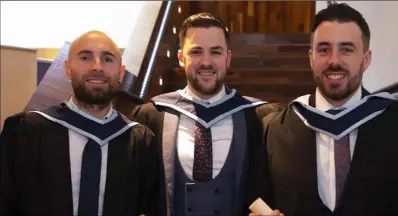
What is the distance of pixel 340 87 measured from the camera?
7.34ft

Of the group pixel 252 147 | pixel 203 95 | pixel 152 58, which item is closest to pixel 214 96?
pixel 203 95

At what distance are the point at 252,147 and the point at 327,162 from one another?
1.38 ft

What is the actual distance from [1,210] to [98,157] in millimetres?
424

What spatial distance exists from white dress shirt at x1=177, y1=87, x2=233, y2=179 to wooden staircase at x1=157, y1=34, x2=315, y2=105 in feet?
9.77

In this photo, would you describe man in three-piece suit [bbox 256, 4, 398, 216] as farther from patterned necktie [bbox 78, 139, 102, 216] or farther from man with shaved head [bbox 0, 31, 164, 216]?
patterned necktie [bbox 78, 139, 102, 216]

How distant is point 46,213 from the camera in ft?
7.40

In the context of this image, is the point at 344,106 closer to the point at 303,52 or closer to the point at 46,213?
the point at 46,213

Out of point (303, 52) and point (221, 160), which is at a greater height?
point (303, 52)

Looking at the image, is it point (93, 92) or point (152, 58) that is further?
point (152, 58)

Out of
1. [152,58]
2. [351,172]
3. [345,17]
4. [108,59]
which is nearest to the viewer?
[351,172]

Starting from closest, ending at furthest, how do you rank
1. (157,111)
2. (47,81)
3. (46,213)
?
(46,213)
(157,111)
(47,81)

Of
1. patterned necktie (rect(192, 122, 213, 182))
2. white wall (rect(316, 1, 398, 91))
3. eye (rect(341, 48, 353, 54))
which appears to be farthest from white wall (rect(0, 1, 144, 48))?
eye (rect(341, 48, 353, 54))

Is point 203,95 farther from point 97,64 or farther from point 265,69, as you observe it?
point 265,69

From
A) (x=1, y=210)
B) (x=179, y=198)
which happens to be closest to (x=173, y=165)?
(x=179, y=198)
